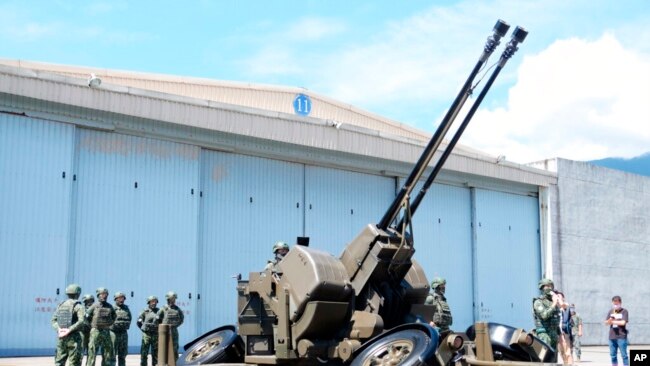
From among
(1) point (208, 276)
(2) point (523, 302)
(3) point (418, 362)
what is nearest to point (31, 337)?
(1) point (208, 276)

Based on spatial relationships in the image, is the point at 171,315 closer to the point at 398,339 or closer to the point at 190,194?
the point at 190,194

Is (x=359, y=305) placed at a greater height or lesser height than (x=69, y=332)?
greater

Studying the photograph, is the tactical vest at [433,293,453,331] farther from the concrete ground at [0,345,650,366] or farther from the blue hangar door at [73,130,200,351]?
the blue hangar door at [73,130,200,351]

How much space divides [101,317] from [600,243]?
926 inches

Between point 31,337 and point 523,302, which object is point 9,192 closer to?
point 31,337

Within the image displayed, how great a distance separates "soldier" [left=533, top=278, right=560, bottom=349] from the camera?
51.5ft

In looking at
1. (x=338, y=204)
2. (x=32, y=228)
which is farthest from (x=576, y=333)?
(x=32, y=228)

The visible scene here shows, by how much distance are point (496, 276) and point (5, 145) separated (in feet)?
58.8

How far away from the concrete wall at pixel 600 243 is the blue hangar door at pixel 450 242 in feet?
14.5

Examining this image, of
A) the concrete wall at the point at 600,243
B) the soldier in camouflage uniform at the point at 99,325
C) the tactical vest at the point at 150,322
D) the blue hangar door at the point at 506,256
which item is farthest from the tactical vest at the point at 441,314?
the concrete wall at the point at 600,243

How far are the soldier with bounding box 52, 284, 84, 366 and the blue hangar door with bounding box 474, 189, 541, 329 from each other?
58.6 ft

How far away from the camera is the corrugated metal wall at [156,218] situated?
19.1 metres

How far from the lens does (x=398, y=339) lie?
984 cm

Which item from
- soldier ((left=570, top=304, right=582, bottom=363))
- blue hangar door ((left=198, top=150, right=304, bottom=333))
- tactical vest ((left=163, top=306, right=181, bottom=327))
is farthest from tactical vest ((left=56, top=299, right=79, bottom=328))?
soldier ((left=570, top=304, right=582, bottom=363))
